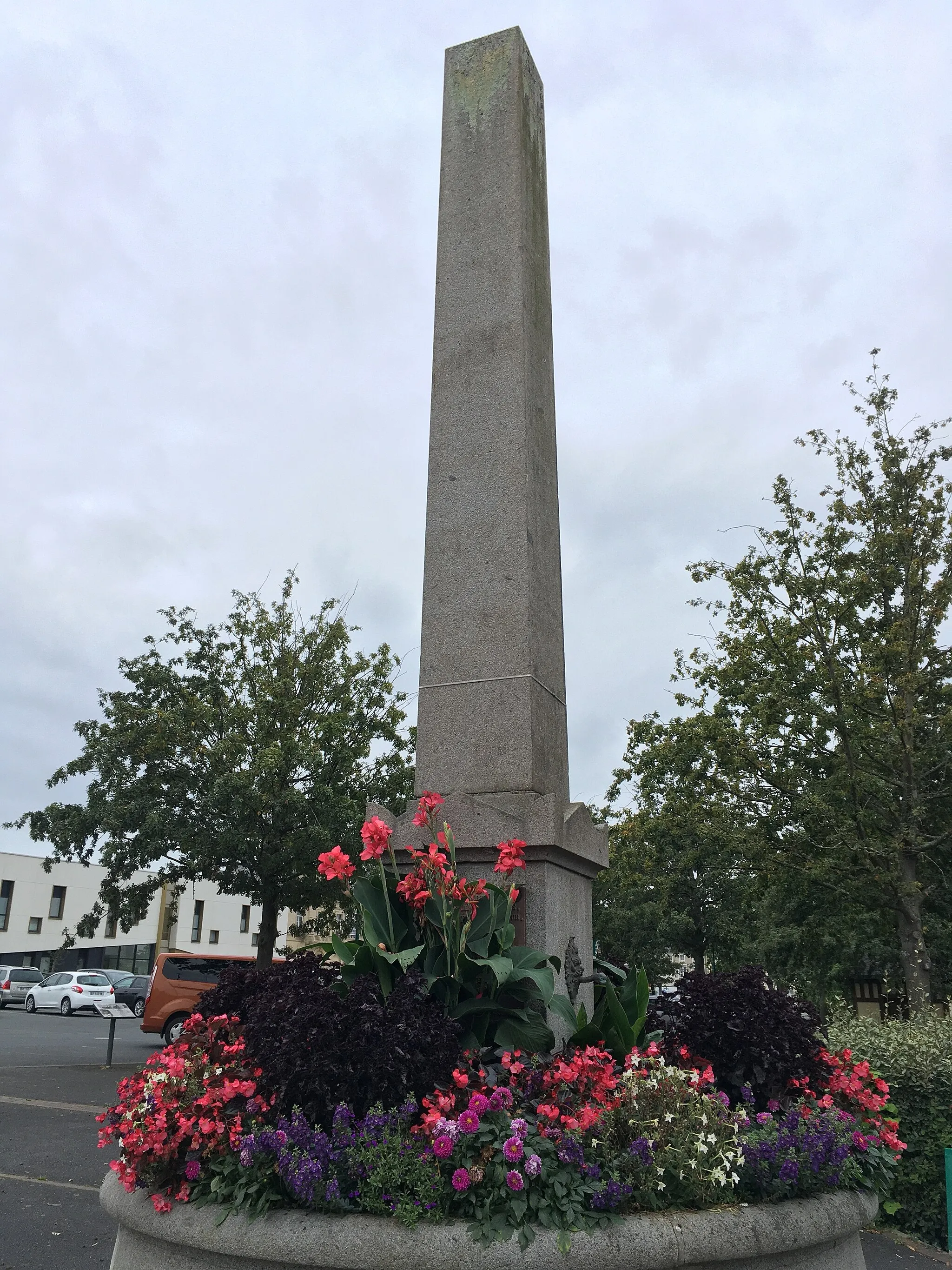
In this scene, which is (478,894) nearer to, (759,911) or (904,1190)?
(904,1190)

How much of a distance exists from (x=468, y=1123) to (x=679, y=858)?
20152 millimetres

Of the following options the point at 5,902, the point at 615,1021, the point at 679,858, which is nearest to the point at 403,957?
the point at 615,1021

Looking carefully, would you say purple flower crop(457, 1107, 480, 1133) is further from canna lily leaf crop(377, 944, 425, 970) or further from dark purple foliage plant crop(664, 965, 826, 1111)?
dark purple foliage plant crop(664, 965, 826, 1111)

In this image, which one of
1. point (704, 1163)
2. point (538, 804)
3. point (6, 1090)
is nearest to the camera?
point (704, 1163)

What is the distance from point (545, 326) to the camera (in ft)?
22.8

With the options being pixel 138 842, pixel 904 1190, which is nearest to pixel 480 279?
pixel 904 1190

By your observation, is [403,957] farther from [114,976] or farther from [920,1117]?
[114,976]

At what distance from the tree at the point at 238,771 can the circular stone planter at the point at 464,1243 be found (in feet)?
43.6

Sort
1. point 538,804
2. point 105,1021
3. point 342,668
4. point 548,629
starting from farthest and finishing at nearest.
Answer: point 105,1021
point 342,668
point 548,629
point 538,804

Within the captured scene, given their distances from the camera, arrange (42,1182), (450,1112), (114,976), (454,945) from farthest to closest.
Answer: (114,976)
(42,1182)
(454,945)
(450,1112)

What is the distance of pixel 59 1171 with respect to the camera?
8.15m

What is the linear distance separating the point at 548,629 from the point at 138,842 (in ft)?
44.0

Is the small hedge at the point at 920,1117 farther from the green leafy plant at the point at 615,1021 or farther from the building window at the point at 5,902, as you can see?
the building window at the point at 5,902

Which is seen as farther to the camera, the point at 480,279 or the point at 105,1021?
the point at 105,1021
